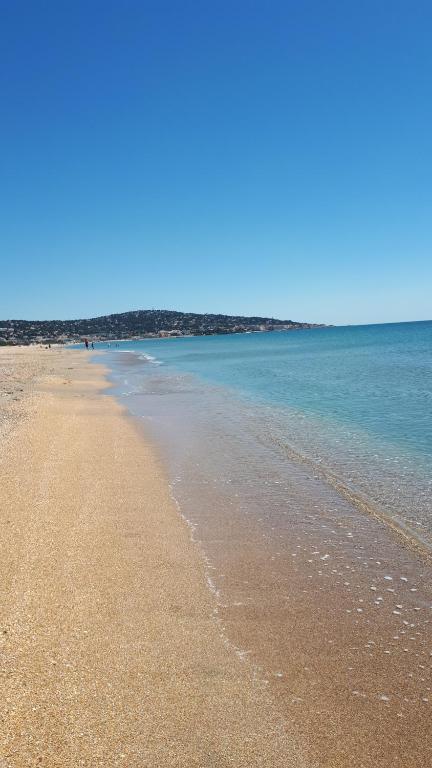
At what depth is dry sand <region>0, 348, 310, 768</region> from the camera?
366 centimetres

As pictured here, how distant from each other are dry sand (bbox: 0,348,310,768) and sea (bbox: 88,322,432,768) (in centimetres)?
35

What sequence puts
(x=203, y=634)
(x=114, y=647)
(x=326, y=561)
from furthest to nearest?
(x=326, y=561) < (x=203, y=634) < (x=114, y=647)

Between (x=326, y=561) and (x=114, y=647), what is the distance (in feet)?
11.0

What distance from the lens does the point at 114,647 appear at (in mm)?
4828

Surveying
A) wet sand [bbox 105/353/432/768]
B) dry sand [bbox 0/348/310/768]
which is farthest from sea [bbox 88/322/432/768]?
dry sand [bbox 0/348/310/768]

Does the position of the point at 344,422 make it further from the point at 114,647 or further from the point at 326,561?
the point at 114,647

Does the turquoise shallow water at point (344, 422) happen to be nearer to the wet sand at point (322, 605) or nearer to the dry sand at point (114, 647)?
the wet sand at point (322, 605)

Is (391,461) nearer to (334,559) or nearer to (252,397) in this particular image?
(334,559)

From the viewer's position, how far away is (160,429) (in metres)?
16.6

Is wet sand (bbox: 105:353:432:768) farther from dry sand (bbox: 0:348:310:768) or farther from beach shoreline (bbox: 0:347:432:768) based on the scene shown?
dry sand (bbox: 0:348:310:768)

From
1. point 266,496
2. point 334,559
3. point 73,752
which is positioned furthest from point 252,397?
point 73,752

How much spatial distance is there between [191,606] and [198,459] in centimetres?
703

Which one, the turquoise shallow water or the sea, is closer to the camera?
the sea

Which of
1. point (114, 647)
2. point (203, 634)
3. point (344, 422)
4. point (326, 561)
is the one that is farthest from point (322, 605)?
point (344, 422)
